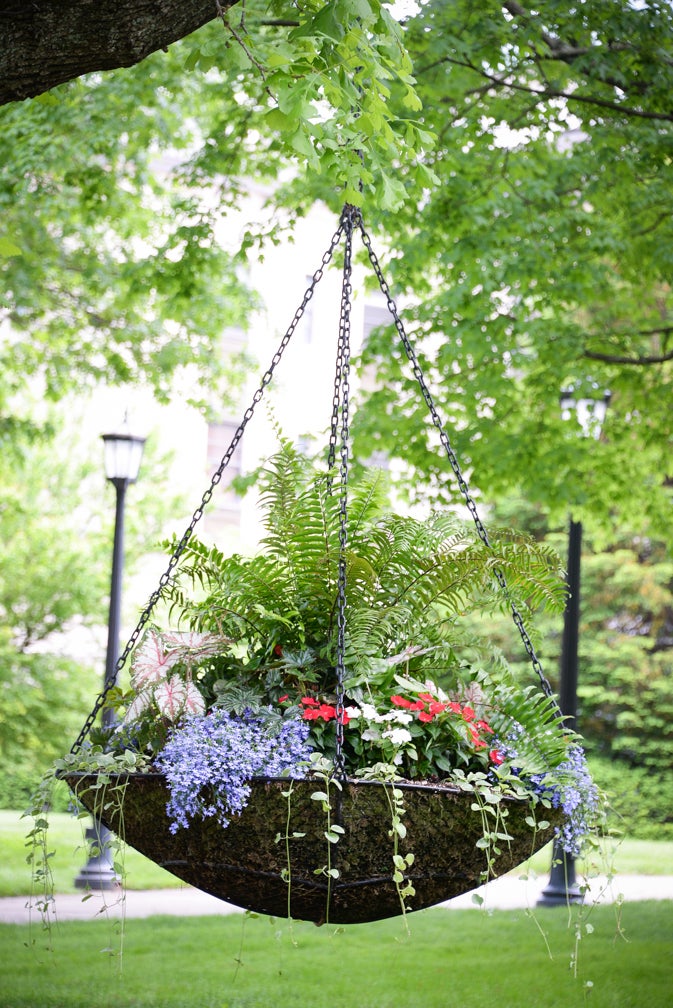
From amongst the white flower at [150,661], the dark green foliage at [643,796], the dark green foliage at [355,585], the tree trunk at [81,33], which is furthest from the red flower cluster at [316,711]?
the dark green foliage at [643,796]

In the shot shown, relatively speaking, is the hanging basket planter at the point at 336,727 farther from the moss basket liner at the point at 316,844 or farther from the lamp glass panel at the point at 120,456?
the lamp glass panel at the point at 120,456

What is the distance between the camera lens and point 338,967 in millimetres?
5871

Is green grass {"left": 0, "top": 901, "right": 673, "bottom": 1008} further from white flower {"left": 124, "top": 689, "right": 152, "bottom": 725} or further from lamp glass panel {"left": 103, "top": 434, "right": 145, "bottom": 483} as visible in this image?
lamp glass panel {"left": 103, "top": 434, "right": 145, "bottom": 483}

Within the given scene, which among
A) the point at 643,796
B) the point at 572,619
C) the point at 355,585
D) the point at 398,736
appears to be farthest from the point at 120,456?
the point at 643,796

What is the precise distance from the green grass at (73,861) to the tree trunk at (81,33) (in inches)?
228

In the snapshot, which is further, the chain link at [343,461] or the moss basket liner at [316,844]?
the chain link at [343,461]

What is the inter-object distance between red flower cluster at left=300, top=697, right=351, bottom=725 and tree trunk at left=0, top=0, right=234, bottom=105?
162 cm

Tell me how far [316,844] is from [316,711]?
322 mm

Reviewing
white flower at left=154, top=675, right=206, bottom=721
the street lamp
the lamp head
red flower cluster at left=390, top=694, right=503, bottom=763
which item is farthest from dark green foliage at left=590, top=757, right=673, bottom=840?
white flower at left=154, top=675, right=206, bottom=721

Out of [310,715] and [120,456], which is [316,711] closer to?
[310,715]

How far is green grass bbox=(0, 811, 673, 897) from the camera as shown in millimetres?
8406

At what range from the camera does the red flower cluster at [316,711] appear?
249 cm

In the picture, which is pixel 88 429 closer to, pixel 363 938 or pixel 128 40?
pixel 363 938

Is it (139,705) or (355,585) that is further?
(355,585)
